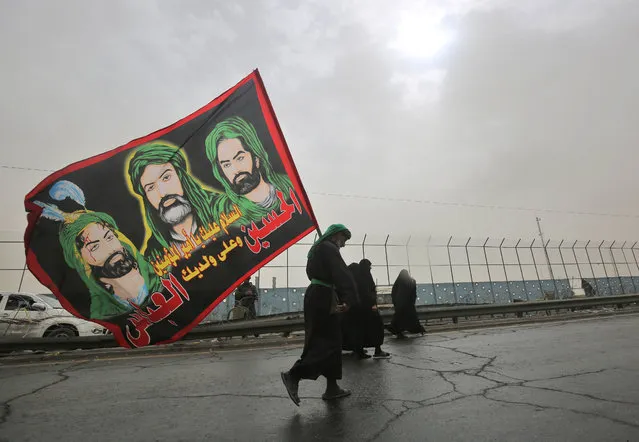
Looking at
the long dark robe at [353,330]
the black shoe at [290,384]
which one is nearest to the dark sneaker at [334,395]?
the black shoe at [290,384]

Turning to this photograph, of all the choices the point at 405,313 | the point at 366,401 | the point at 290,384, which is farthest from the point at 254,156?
the point at 405,313

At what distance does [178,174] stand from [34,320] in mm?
6995

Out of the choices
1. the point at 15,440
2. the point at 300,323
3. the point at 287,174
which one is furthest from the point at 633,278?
the point at 15,440

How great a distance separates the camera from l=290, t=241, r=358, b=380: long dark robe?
308 cm

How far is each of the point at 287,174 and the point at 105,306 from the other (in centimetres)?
315

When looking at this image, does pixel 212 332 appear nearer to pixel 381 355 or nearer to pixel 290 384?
pixel 381 355

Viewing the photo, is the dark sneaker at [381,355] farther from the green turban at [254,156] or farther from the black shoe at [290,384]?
the black shoe at [290,384]

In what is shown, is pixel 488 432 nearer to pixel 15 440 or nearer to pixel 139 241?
pixel 15 440

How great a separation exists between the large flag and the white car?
17.8 feet

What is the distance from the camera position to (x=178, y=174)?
17.3ft

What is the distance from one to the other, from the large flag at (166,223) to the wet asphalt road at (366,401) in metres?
0.98

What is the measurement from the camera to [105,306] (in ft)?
15.6

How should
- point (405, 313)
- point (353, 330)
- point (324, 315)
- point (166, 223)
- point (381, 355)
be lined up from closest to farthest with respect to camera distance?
point (324, 315), point (166, 223), point (381, 355), point (353, 330), point (405, 313)

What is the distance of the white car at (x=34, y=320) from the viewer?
8.72 m
